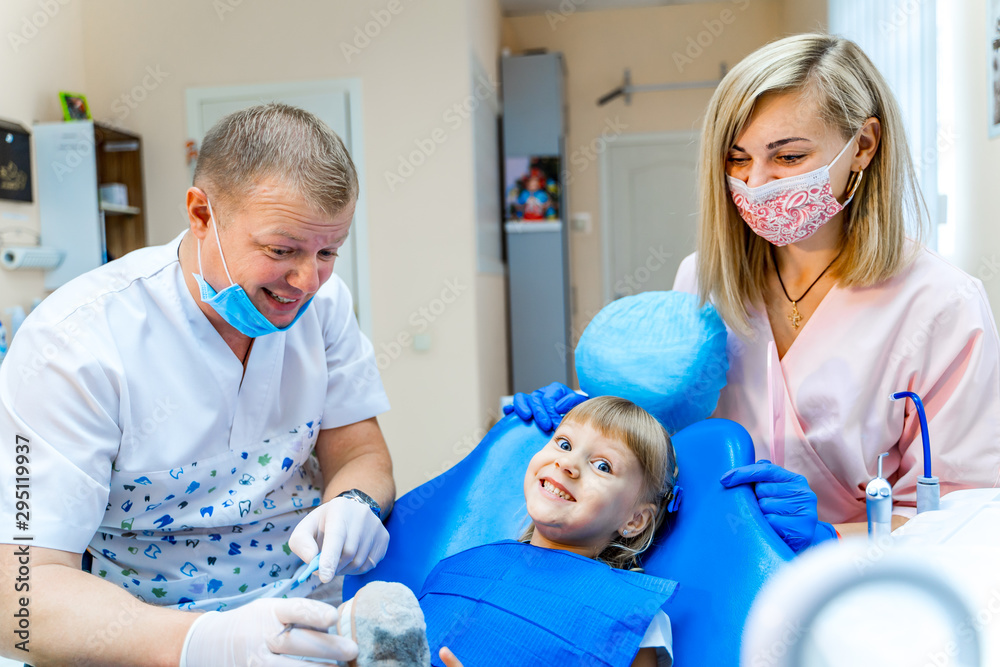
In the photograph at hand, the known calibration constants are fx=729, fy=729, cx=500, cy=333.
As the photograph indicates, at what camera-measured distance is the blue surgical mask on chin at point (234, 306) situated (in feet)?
3.76

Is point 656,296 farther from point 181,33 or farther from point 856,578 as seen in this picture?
point 181,33

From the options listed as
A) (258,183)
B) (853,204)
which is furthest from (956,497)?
(258,183)

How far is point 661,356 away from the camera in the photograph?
1.30 m

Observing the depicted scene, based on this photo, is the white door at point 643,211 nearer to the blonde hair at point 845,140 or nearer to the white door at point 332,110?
the white door at point 332,110

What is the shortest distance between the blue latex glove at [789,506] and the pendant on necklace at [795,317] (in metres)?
0.38

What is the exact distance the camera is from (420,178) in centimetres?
390

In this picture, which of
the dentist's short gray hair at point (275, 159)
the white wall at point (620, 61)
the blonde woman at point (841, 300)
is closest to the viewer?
the dentist's short gray hair at point (275, 159)

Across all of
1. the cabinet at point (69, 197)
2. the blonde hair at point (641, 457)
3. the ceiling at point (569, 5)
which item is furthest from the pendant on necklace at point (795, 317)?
the ceiling at point (569, 5)

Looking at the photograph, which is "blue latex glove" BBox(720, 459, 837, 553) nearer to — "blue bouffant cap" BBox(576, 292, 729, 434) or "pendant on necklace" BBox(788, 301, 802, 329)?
"blue bouffant cap" BBox(576, 292, 729, 434)

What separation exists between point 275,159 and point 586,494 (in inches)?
28.7

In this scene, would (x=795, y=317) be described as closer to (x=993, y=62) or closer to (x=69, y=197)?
(x=993, y=62)

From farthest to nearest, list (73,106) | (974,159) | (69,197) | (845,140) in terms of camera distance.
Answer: (73,106)
(69,197)
(974,159)
(845,140)

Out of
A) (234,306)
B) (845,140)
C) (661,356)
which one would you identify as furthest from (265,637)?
(845,140)

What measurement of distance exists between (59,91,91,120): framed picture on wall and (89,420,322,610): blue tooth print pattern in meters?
3.12
